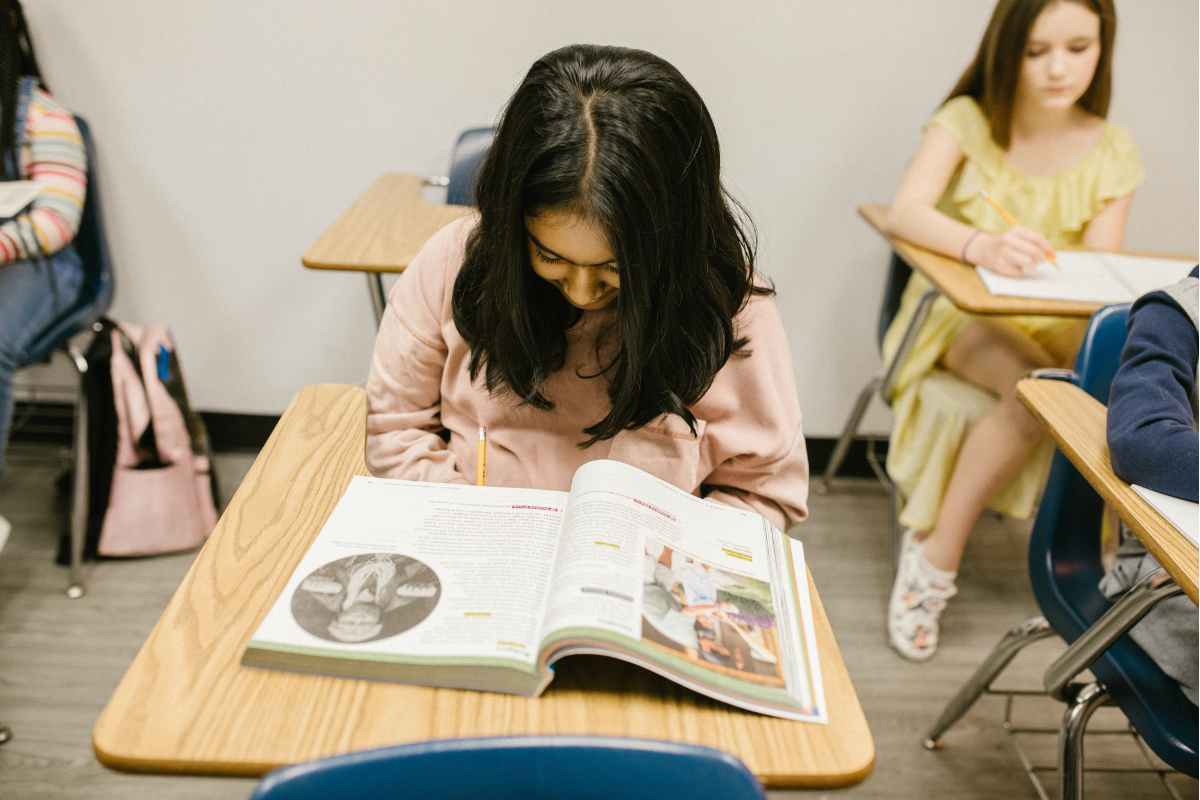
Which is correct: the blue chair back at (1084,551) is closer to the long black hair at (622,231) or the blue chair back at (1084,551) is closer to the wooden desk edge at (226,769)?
the long black hair at (622,231)

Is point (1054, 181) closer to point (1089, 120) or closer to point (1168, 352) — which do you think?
point (1089, 120)

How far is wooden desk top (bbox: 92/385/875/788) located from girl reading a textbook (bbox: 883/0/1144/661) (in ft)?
3.64

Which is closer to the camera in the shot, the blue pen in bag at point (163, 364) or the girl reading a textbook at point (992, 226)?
the girl reading a textbook at point (992, 226)

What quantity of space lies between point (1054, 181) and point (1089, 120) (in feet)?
0.52

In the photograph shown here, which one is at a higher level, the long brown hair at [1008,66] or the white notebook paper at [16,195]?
the long brown hair at [1008,66]

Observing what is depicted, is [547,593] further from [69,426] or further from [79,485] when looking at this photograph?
[69,426]

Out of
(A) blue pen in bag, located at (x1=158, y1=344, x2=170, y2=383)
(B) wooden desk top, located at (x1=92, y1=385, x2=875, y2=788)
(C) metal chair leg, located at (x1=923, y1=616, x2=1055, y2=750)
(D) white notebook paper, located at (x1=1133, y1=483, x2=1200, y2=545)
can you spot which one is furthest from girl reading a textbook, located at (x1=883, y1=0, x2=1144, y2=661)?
(A) blue pen in bag, located at (x1=158, y1=344, x2=170, y2=383)

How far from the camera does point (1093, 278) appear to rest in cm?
148

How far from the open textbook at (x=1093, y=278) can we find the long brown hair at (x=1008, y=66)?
316 mm

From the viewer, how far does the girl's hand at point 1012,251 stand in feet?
4.81

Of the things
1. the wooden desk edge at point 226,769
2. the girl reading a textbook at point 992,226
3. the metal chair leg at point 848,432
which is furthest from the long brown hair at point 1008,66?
the wooden desk edge at point 226,769

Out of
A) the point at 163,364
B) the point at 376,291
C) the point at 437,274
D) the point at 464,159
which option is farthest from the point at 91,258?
the point at 437,274

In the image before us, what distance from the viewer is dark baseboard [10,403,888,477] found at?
6.88 feet

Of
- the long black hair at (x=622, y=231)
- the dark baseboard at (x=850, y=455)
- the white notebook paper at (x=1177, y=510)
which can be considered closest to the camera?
the long black hair at (x=622, y=231)
